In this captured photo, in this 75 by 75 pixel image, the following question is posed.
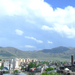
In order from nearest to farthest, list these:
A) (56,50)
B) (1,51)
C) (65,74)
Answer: (65,74), (1,51), (56,50)

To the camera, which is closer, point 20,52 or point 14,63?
point 14,63

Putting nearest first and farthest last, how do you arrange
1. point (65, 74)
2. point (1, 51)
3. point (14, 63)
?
point (65, 74) < point (14, 63) < point (1, 51)

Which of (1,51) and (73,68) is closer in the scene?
(73,68)

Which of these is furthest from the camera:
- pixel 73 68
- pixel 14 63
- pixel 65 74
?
pixel 14 63

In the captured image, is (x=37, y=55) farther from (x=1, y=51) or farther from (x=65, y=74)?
(x=65, y=74)

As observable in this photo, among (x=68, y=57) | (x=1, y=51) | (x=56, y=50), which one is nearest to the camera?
(x=68, y=57)

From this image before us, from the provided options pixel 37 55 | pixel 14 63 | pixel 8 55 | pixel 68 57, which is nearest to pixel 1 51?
pixel 8 55

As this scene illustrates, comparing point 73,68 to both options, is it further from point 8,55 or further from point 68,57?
point 8,55

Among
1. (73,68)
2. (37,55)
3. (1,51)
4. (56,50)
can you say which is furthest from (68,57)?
(73,68)
